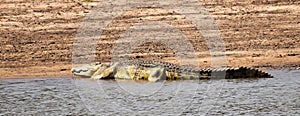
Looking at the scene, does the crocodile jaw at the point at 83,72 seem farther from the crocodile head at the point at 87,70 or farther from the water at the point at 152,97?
the water at the point at 152,97

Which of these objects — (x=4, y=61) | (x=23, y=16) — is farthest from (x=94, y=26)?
(x=4, y=61)

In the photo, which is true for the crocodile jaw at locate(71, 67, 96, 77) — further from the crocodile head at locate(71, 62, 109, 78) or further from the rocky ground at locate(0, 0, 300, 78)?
the rocky ground at locate(0, 0, 300, 78)

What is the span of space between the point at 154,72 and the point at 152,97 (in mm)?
1322

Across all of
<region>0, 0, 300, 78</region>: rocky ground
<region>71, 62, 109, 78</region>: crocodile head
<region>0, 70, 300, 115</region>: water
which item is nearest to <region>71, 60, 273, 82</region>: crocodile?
<region>71, 62, 109, 78</region>: crocodile head

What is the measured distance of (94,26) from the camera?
16281 millimetres

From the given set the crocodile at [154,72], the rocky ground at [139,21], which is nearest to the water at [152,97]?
the crocodile at [154,72]

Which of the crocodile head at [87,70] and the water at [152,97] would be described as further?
the crocodile head at [87,70]

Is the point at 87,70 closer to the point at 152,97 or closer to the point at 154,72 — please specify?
the point at 154,72

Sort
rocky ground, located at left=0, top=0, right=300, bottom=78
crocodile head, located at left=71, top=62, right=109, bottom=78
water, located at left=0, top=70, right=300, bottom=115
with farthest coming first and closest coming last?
1. rocky ground, located at left=0, top=0, right=300, bottom=78
2. crocodile head, located at left=71, top=62, right=109, bottom=78
3. water, located at left=0, top=70, right=300, bottom=115

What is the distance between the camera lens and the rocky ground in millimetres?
13562

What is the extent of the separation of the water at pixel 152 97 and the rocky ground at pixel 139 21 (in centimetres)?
105

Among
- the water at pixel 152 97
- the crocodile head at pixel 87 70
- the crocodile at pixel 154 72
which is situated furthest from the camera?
the crocodile head at pixel 87 70

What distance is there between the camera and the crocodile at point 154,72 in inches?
472

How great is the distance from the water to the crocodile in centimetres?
15
